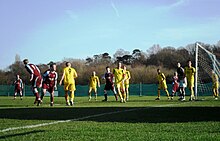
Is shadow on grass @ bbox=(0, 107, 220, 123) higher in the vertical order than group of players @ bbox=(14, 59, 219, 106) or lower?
lower

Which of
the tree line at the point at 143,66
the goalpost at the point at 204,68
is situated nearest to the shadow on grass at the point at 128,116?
the goalpost at the point at 204,68

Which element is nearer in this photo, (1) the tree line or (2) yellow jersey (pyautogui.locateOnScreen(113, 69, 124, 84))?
(2) yellow jersey (pyautogui.locateOnScreen(113, 69, 124, 84))

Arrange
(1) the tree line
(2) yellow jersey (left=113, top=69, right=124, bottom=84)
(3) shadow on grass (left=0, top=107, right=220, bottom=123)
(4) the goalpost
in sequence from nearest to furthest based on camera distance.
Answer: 1. (3) shadow on grass (left=0, top=107, right=220, bottom=123)
2. (2) yellow jersey (left=113, top=69, right=124, bottom=84)
3. (4) the goalpost
4. (1) the tree line

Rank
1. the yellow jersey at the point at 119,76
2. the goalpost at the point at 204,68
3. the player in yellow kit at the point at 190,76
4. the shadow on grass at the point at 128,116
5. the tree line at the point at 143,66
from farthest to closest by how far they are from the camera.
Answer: the tree line at the point at 143,66 < the goalpost at the point at 204,68 < the player in yellow kit at the point at 190,76 < the yellow jersey at the point at 119,76 < the shadow on grass at the point at 128,116

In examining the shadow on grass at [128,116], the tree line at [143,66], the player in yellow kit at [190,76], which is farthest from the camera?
the tree line at [143,66]

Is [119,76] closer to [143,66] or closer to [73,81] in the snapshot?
[73,81]

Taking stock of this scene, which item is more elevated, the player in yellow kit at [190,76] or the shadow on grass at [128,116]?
the player in yellow kit at [190,76]

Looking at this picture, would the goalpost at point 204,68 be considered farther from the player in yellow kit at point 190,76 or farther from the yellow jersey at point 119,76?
the yellow jersey at point 119,76

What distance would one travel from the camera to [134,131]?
239 inches

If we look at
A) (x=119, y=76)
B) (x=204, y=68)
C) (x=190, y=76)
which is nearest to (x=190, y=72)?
(x=190, y=76)

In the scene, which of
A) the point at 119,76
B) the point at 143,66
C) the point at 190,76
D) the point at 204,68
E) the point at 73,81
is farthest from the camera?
the point at 143,66

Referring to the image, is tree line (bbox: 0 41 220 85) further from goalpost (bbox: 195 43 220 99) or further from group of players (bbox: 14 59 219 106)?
group of players (bbox: 14 59 219 106)

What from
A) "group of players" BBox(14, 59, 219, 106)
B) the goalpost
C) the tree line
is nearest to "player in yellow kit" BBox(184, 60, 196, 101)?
"group of players" BBox(14, 59, 219, 106)

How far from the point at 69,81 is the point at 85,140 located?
11561 mm
